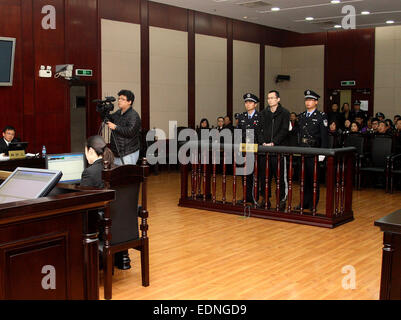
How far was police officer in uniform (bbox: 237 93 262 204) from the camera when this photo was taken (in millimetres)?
6883

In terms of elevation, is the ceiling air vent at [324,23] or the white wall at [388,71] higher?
the ceiling air vent at [324,23]

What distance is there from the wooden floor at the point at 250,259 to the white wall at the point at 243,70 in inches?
290

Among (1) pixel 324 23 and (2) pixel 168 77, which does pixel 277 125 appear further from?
(1) pixel 324 23

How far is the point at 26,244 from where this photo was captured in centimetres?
241

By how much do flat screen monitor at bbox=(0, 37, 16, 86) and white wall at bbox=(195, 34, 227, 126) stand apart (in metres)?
4.98

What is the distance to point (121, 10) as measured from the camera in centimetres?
1067

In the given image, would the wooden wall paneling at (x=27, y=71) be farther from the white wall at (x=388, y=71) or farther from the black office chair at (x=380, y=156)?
the white wall at (x=388, y=71)

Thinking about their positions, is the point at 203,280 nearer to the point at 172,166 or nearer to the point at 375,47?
the point at 172,166

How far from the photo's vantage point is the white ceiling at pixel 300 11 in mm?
11055

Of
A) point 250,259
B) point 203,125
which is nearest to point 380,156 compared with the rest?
point 203,125

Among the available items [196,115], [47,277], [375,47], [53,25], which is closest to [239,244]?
[47,277]

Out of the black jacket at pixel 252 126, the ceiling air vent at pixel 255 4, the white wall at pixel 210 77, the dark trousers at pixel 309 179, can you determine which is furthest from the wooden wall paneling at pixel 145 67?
the dark trousers at pixel 309 179

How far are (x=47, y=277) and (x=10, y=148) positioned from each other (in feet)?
14.1

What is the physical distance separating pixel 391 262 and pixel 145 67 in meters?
9.33
